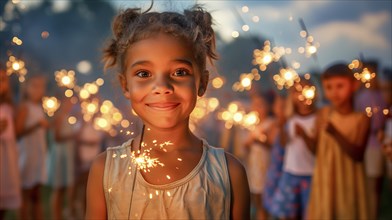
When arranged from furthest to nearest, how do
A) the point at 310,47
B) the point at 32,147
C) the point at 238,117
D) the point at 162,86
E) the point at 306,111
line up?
1. the point at 238,117
2. the point at 32,147
3. the point at 306,111
4. the point at 310,47
5. the point at 162,86

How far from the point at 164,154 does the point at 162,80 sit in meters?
0.27

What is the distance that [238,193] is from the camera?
7.24 feet

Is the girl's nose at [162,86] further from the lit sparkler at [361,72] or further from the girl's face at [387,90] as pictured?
the girl's face at [387,90]

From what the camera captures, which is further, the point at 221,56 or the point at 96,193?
the point at 221,56

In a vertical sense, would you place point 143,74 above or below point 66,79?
below

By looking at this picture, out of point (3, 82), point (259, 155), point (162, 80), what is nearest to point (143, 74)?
point (162, 80)

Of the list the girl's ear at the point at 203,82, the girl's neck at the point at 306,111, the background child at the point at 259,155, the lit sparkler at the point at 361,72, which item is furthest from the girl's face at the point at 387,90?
the girl's ear at the point at 203,82

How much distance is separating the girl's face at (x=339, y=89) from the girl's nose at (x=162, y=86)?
6.94ft

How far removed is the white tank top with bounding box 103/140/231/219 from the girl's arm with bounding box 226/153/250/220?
31 mm

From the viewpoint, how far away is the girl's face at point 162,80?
2125 mm

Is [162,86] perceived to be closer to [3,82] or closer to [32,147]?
[3,82]

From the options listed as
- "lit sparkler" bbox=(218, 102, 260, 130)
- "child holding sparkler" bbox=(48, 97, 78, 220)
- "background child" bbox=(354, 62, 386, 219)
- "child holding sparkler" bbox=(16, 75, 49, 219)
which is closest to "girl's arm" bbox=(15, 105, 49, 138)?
"child holding sparkler" bbox=(16, 75, 49, 219)

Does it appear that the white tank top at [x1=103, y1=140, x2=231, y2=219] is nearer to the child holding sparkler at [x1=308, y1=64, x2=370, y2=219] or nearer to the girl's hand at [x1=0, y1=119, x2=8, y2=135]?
the child holding sparkler at [x1=308, y1=64, x2=370, y2=219]

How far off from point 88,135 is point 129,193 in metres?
4.65
